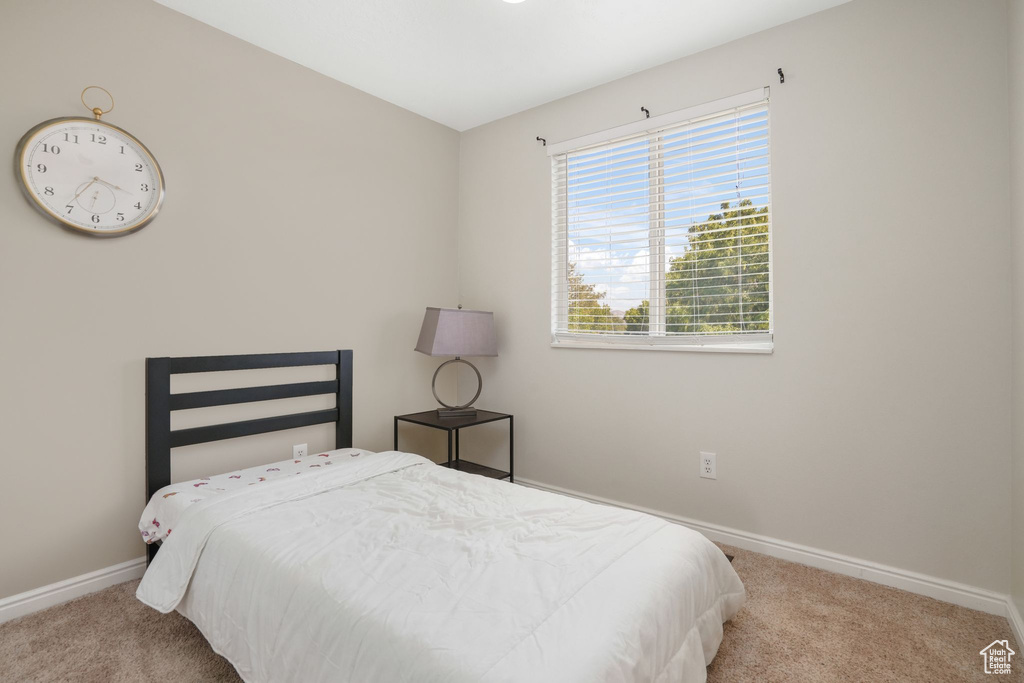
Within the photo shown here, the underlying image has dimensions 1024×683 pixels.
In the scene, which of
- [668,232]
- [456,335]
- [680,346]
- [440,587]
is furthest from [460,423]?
[440,587]

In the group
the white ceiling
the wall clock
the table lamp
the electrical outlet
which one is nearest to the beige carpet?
the electrical outlet

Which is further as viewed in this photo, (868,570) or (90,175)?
(868,570)

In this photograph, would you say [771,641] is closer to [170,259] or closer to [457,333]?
[457,333]

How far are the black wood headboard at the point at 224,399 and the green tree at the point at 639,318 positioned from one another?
163 cm

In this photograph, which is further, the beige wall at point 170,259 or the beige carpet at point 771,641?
the beige wall at point 170,259

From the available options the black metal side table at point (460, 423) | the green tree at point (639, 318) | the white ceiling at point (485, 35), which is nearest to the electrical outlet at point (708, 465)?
the green tree at point (639, 318)

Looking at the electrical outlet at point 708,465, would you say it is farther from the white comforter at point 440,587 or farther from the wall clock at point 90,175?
the wall clock at point 90,175

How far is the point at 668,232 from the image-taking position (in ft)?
9.21

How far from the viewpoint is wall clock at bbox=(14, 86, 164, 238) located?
195 centimetres

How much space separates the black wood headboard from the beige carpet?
1.33ft

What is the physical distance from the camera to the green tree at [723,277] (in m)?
2.52

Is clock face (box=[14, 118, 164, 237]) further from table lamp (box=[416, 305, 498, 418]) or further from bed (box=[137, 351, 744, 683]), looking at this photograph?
table lamp (box=[416, 305, 498, 418])

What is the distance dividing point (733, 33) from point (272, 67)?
2319 mm

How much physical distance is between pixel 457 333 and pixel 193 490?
1.55m
